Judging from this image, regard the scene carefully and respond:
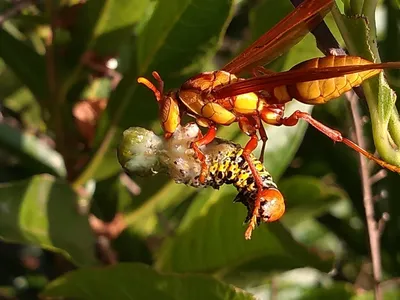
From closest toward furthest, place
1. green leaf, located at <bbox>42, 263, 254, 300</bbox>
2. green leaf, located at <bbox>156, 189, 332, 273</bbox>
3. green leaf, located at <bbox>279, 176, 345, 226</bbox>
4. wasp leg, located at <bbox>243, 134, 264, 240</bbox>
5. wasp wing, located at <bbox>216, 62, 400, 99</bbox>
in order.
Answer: wasp wing, located at <bbox>216, 62, 400, 99</bbox>
wasp leg, located at <bbox>243, 134, 264, 240</bbox>
green leaf, located at <bbox>42, 263, 254, 300</bbox>
green leaf, located at <bbox>156, 189, 332, 273</bbox>
green leaf, located at <bbox>279, 176, 345, 226</bbox>

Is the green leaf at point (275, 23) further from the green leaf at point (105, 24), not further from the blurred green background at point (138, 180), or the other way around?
the green leaf at point (105, 24)

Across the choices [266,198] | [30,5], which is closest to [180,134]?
[266,198]

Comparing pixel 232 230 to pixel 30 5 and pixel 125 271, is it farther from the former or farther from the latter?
pixel 30 5

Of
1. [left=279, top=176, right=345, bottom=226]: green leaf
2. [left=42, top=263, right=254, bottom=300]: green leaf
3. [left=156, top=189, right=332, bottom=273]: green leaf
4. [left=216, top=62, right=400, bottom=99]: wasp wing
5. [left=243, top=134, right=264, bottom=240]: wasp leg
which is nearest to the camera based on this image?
[left=216, top=62, right=400, bottom=99]: wasp wing

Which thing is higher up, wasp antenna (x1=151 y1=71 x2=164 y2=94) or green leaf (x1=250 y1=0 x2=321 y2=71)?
wasp antenna (x1=151 y1=71 x2=164 y2=94)

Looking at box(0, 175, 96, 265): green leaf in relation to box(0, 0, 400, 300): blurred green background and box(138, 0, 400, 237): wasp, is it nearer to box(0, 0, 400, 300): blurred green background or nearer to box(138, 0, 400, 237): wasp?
box(0, 0, 400, 300): blurred green background

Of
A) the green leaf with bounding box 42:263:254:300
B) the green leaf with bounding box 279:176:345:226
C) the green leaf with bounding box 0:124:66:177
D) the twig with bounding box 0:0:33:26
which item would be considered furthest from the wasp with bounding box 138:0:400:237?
the green leaf with bounding box 0:124:66:177
